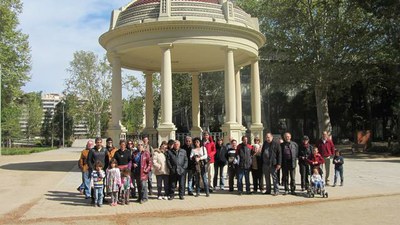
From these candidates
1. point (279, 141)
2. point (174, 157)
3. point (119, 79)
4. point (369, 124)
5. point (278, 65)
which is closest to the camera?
point (174, 157)

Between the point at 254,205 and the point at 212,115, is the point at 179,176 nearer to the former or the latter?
the point at 254,205

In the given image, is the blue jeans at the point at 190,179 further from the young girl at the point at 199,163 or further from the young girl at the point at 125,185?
the young girl at the point at 125,185

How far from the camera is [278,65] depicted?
35.9 meters

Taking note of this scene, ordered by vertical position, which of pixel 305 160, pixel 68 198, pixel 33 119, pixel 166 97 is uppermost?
pixel 33 119

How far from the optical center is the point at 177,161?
38.1ft

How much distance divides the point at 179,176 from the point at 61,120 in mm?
66074

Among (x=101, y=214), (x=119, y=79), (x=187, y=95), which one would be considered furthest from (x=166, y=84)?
(x=187, y=95)

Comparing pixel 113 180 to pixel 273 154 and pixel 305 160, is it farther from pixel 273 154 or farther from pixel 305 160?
pixel 305 160

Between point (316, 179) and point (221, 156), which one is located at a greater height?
point (221, 156)

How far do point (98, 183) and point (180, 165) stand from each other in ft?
7.38

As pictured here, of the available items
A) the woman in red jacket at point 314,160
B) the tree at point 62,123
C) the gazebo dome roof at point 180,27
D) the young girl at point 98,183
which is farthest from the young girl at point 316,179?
the tree at point 62,123

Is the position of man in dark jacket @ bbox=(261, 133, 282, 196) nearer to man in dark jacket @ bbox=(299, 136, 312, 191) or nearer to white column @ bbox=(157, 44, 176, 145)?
man in dark jacket @ bbox=(299, 136, 312, 191)

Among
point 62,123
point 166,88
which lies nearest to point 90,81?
point 62,123

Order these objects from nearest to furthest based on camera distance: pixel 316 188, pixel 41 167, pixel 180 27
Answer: pixel 316 188 < pixel 180 27 < pixel 41 167
